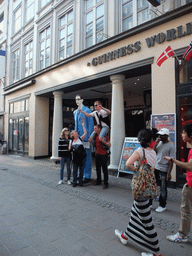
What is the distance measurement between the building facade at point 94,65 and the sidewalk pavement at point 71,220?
223cm

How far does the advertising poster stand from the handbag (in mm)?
3459

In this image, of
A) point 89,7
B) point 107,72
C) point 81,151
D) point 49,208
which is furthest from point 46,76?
point 49,208

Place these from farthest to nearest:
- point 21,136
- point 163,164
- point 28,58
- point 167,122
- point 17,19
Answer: point 17,19 → point 21,136 → point 28,58 → point 167,122 → point 163,164

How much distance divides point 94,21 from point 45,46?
431cm

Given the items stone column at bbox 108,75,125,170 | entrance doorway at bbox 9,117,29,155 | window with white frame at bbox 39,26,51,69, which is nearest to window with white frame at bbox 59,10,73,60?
window with white frame at bbox 39,26,51,69

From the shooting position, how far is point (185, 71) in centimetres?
565

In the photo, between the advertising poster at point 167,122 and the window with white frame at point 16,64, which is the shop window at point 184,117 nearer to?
the advertising poster at point 167,122

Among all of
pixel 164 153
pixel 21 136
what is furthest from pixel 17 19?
pixel 164 153

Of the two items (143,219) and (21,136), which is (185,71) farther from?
(21,136)

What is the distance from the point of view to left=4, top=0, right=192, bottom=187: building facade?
581 cm

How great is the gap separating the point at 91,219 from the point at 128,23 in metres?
6.93

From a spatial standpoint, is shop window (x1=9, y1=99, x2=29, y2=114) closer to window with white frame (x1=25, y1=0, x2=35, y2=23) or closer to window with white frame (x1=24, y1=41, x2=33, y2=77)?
window with white frame (x1=24, y1=41, x2=33, y2=77)

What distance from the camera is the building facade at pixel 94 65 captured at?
19.1 ft

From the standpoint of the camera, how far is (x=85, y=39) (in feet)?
30.3
